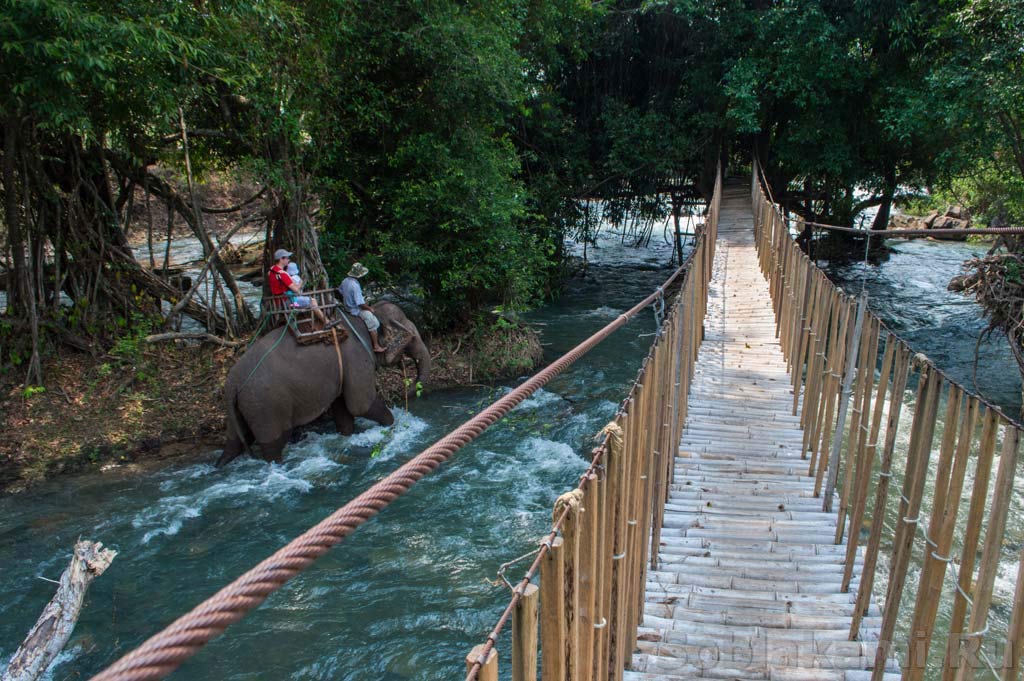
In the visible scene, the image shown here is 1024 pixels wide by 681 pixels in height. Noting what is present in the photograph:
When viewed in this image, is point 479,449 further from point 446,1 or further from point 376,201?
point 446,1

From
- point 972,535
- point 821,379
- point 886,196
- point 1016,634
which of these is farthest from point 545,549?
point 886,196

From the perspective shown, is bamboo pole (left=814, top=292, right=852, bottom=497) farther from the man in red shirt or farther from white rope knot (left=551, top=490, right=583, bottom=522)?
the man in red shirt

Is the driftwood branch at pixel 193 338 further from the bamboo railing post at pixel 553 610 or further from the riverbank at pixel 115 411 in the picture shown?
the bamboo railing post at pixel 553 610

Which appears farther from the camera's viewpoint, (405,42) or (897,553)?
(405,42)

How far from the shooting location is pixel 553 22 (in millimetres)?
13172

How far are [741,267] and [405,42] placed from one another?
554 cm

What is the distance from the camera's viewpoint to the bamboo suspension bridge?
66.4 inches

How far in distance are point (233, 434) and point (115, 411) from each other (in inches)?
63.2

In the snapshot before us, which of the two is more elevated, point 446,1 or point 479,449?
point 446,1

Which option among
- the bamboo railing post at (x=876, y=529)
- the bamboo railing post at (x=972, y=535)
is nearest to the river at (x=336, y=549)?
the bamboo railing post at (x=876, y=529)

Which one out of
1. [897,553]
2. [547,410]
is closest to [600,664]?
[897,553]

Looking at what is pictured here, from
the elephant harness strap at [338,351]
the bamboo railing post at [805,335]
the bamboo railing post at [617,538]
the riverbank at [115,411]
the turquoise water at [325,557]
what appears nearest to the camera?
the bamboo railing post at [617,538]

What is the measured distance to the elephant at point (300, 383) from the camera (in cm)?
802

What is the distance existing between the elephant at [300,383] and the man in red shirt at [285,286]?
365 mm
